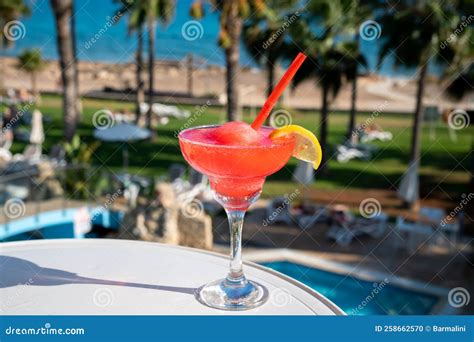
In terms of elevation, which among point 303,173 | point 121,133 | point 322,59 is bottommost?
point 303,173

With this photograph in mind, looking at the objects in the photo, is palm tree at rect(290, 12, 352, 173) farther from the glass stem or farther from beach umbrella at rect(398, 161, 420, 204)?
the glass stem

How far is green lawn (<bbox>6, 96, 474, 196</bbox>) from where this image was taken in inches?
606

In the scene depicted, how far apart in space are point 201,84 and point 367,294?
82.2 ft

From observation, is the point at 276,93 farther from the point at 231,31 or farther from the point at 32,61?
the point at 32,61

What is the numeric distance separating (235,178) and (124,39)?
1944 centimetres

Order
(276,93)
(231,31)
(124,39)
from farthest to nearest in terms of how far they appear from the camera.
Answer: (124,39), (231,31), (276,93)

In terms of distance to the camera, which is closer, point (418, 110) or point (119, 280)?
point (119, 280)

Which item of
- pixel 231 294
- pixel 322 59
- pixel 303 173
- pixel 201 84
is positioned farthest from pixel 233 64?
pixel 201 84

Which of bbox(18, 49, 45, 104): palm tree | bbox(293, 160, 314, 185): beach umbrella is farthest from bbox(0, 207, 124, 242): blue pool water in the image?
bbox(18, 49, 45, 104): palm tree

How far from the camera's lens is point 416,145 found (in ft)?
42.0

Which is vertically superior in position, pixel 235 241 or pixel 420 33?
pixel 420 33

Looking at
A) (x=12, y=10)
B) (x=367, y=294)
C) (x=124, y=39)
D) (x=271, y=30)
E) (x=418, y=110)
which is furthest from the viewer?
(x=12, y=10)

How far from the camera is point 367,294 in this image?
8.43 meters

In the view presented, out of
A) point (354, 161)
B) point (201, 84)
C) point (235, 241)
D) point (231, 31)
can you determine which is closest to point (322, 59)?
point (231, 31)
